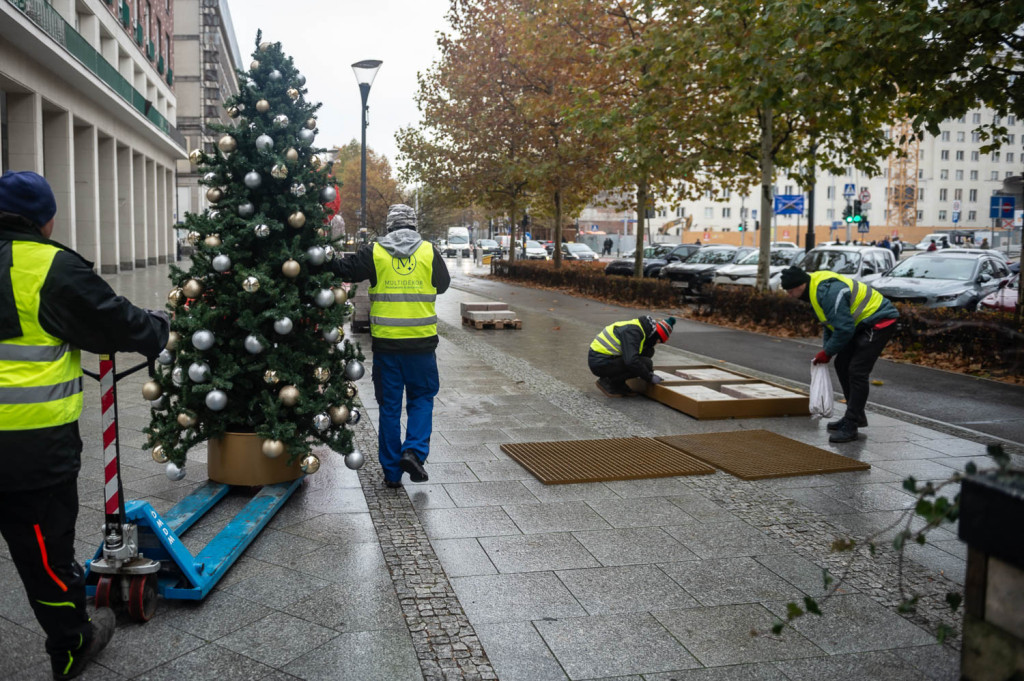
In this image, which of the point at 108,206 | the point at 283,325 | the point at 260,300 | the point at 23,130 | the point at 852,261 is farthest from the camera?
the point at 108,206

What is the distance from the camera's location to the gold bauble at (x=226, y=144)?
17.5 ft

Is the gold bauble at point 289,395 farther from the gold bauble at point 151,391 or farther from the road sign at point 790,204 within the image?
the road sign at point 790,204

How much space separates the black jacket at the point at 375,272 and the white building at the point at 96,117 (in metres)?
17.3

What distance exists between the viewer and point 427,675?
3430 millimetres

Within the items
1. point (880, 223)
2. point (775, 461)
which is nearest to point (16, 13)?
point (775, 461)

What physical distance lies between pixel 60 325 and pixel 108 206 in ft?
115

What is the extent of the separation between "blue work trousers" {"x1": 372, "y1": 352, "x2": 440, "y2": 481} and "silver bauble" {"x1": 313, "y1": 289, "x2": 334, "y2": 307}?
66 centimetres

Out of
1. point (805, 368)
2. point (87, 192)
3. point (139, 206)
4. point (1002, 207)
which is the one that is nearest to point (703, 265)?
point (1002, 207)

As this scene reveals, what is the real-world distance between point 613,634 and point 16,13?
21152mm

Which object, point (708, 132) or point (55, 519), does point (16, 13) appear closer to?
point (708, 132)

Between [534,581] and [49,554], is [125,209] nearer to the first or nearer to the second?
[534,581]

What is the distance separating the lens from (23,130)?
23703mm

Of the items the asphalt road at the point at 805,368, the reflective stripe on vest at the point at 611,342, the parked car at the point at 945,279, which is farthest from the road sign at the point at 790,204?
the reflective stripe on vest at the point at 611,342

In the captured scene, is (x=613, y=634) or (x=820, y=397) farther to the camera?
(x=820, y=397)
